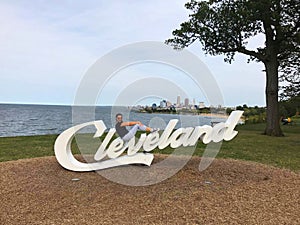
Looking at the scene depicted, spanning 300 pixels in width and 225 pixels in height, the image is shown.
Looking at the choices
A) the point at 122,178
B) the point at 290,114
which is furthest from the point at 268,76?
the point at 290,114

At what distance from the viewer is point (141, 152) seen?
26.2 feet

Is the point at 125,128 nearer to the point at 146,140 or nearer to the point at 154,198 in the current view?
the point at 146,140

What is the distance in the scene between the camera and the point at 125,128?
742 cm

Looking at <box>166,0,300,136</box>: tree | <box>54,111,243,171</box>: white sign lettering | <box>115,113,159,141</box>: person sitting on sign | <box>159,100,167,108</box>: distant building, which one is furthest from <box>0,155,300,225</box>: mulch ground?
<box>166,0,300,136</box>: tree

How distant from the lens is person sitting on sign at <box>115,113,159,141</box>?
7182 millimetres

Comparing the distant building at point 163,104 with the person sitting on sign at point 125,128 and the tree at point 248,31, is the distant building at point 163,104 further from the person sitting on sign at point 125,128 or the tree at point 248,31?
the tree at point 248,31

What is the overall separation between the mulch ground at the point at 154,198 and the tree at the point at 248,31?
41.7 ft

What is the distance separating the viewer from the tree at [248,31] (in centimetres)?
1764

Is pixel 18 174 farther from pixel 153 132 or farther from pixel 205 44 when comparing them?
pixel 205 44

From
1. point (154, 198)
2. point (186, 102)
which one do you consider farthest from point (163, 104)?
point (154, 198)

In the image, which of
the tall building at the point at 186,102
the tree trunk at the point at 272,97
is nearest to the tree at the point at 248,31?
the tree trunk at the point at 272,97

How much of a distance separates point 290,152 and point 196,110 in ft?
20.7

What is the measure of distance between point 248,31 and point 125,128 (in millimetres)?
15474

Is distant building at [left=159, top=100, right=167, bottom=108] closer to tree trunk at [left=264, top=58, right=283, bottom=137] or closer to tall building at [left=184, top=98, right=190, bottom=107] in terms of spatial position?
tall building at [left=184, top=98, right=190, bottom=107]
